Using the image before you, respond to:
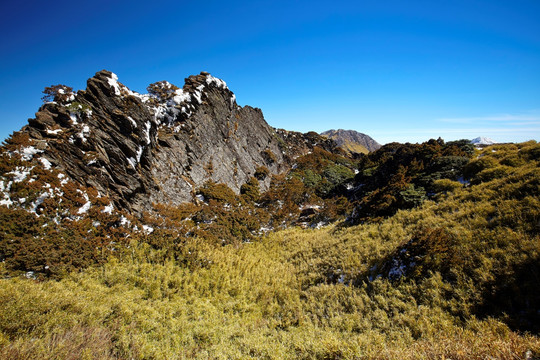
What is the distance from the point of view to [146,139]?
19328 mm

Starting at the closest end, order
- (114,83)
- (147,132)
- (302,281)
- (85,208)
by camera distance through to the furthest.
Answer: (302,281) < (85,208) < (114,83) < (147,132)

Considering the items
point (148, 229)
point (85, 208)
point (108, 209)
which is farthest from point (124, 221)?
point (85, 208)

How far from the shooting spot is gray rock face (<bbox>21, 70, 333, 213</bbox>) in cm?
1435

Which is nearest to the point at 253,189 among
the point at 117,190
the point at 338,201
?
the point at 338,201

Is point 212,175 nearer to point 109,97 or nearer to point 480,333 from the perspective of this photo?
point 109,97

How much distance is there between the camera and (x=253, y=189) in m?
31.5

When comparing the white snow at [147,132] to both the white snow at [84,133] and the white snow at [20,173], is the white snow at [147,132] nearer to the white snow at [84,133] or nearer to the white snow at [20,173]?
the white snow at [84,133]

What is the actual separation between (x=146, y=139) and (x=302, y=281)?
19.4 metres

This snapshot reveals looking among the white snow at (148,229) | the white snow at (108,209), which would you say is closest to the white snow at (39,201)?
the white snow at (108,209)

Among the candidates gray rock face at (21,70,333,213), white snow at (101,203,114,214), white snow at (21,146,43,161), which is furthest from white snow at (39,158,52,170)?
white snow at (101,203,114,214)

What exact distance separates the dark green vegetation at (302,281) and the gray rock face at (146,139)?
2.37 m

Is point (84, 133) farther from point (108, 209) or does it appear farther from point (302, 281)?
point (302, 281)

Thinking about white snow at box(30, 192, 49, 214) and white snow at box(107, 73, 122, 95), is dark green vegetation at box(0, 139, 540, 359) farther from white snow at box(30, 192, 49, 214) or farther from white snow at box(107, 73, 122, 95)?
white snow at box(107, 73, 122, 95)

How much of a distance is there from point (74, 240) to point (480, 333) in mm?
17859
